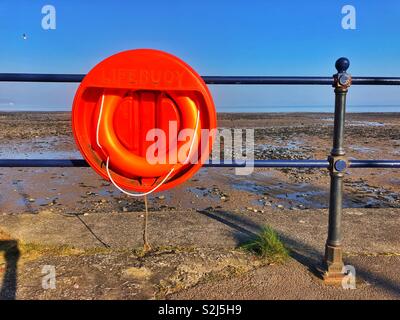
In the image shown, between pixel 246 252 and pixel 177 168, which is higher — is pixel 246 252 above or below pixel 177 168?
below

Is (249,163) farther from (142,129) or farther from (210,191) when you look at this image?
(210,191)

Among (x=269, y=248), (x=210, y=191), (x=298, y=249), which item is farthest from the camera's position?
(x=210, y=191)

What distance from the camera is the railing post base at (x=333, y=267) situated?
1.91 meters

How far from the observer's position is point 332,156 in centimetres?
Result: 198

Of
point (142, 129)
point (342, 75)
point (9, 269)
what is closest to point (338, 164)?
point (342, 75)

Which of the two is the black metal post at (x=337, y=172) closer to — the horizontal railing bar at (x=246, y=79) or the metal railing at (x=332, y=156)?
the metal railing at (x=332, y=156)

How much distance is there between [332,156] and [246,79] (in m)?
0.59

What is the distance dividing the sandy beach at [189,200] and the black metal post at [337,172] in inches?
6.7

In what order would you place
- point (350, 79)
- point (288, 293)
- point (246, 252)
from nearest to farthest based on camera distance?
point (288, 293)
point (350, 79)
point (246, 252)
